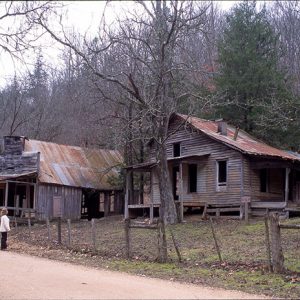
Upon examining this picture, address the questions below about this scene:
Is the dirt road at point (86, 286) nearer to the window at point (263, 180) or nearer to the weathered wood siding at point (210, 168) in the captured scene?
the weathered wood siding at point (210, 168)

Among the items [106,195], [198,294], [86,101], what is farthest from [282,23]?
[198,294]

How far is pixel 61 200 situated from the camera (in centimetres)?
3597

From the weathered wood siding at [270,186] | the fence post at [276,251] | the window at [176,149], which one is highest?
the window at [176,149]

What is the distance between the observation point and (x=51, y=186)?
116 ft

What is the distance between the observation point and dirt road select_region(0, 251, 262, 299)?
10164 mm

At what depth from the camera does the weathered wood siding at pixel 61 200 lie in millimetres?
34719

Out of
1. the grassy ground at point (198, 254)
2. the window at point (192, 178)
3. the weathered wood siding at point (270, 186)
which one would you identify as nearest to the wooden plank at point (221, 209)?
the grassy ground at point (198, 254)

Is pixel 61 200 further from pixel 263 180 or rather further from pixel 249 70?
pixel 249 70

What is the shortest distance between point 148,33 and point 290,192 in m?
14.6

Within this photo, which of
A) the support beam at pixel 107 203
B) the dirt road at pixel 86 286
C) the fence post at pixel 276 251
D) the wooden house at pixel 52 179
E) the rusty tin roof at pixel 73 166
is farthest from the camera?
the support beam at pixel 107 203

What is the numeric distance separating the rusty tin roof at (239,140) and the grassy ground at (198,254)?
441 centimetres

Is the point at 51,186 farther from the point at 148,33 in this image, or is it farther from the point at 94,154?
the point at 148,33

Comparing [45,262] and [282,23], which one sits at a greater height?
[282,23]

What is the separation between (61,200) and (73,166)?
3.47 metres
